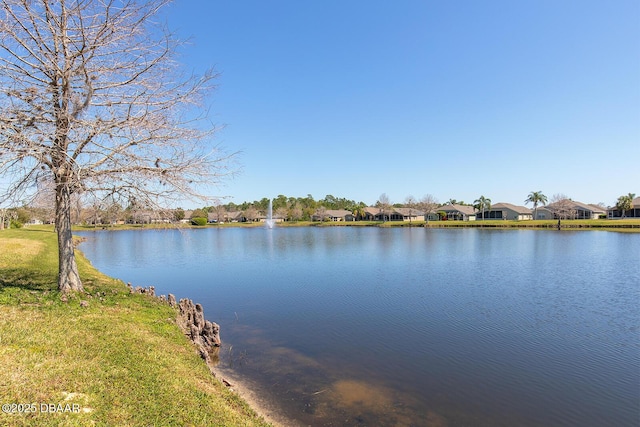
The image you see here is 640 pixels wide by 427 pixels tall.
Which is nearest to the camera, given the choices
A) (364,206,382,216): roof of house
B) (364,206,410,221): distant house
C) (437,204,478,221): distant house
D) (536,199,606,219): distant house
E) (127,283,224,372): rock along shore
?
(127,283,224,372): rock along shore

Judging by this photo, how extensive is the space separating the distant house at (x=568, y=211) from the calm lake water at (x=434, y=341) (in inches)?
3025

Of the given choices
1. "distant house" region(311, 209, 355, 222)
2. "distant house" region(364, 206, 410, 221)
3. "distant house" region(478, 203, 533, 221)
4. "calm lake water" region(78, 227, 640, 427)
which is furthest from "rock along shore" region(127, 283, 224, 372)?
"distant house" region(311, 209, 355, 222)

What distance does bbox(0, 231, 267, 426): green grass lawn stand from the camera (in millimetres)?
5258

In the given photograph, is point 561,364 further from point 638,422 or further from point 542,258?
point 542,258

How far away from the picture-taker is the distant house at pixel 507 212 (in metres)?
110

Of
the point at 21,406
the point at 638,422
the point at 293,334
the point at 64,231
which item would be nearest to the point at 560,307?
the point at 638,422

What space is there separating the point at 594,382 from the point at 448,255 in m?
27.9

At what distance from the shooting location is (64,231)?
1152 centimetres

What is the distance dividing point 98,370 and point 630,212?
397 ft

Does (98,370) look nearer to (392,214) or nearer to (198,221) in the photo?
(198,221)

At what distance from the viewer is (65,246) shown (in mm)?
11508

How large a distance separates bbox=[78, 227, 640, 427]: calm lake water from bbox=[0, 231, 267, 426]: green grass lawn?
2646 mm

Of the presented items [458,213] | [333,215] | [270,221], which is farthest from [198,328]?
[333,215]

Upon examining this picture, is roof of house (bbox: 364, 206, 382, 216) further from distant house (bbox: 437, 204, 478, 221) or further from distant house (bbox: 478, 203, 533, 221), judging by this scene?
distant house (bbox: 478, 203, 533, 221)
